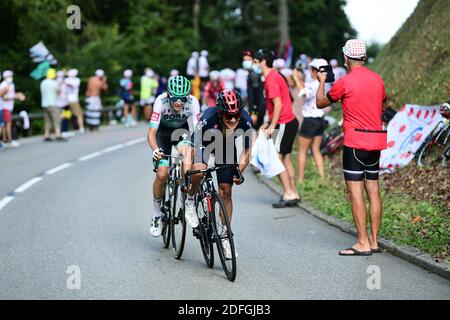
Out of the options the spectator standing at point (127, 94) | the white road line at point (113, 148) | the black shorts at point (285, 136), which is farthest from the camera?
the spectator standing at point (127, 94)

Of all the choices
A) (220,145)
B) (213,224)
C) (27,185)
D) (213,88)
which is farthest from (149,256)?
(213,88)

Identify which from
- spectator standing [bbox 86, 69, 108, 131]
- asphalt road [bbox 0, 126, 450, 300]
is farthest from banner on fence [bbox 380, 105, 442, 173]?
spectator standing [bbox 86, 69, 108, 131]

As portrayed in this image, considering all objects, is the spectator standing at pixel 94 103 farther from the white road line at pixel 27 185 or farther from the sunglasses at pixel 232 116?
the sunglasses at pixel 232 116

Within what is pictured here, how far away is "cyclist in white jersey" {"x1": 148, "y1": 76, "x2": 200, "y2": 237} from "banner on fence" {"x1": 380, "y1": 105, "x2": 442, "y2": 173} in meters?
5.12

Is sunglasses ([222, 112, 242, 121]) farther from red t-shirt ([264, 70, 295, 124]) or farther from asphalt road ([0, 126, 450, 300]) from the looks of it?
red t-shirt ([264, 70, 295, 124])

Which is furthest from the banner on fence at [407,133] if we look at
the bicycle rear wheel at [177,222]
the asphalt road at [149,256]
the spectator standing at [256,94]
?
the bicycle rear wheel at [177,222]

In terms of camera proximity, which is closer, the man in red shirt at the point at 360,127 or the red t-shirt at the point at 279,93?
the man in red shirt at the point at 360,127

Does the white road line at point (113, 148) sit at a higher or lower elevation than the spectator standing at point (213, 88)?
lower

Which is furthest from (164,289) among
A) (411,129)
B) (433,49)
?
(433,49)

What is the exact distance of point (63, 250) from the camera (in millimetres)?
8906

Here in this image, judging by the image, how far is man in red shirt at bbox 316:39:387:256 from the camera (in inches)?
328

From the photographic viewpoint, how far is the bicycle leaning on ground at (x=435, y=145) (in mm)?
12562

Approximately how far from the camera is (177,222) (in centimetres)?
861

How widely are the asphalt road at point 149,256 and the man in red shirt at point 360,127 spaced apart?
46 centimetres
